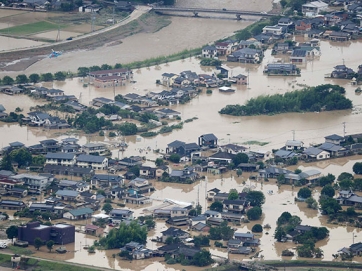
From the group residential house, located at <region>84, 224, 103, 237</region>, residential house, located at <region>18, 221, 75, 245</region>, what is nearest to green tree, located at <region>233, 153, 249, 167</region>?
residential house, located at <region>84, 224, 103, 237</region>

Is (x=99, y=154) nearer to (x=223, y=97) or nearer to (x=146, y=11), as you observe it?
(x=223, y=97)

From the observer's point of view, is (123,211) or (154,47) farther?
(154,47)

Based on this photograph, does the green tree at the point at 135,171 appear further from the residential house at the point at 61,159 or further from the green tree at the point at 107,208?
the green tree at the point at 107,208

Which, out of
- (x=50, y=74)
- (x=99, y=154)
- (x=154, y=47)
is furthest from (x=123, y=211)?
(x=154, y=47)

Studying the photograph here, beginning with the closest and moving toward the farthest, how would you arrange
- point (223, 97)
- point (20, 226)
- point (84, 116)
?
point (20, 226), point (84, 116), point (223, 97)

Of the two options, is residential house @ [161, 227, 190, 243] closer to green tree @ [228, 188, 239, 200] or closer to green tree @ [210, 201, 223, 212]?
green tree @ [210, 201, 223, 212]
